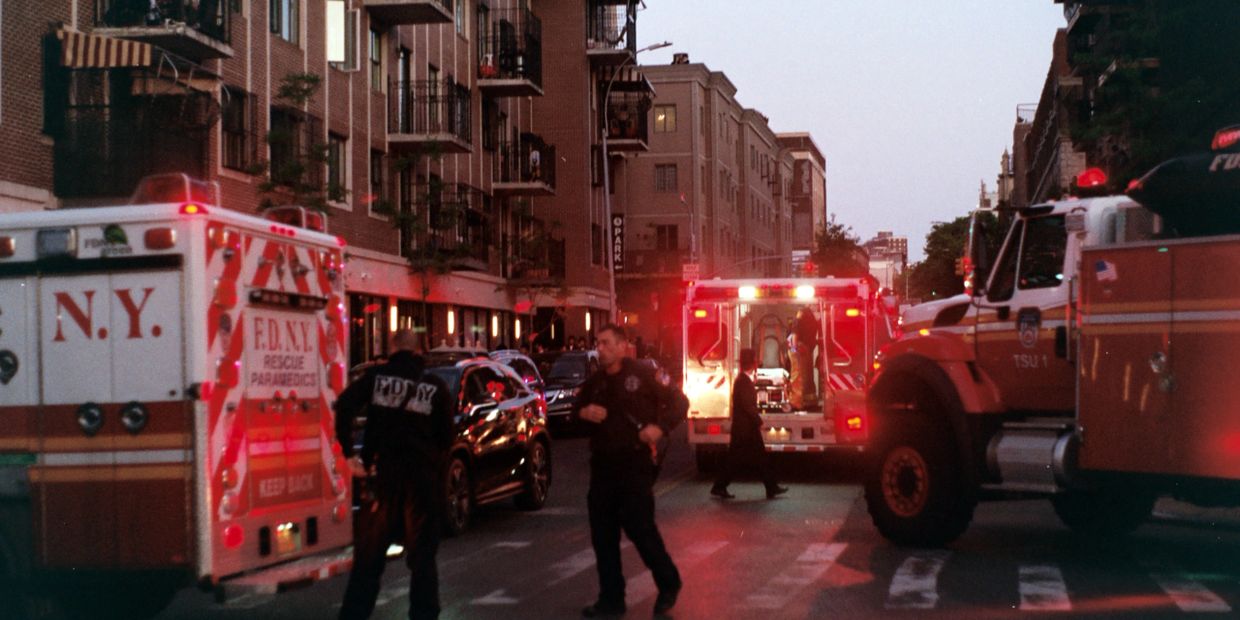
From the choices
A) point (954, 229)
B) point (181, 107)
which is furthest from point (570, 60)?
point (954, 229)

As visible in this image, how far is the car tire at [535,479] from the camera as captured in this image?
16812 millimetres

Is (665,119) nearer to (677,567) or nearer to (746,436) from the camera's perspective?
(746,436)

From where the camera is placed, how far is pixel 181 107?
80.1 ft

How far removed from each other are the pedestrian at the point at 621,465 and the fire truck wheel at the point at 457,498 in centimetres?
Answer: 416

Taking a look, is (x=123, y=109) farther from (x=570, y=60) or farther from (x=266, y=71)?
(x=570, y=60)

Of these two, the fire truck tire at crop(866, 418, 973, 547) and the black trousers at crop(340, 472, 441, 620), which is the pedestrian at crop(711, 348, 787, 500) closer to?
the fire truck tire at crop(866, 418, 973, 547)

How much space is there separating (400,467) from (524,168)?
39.7m

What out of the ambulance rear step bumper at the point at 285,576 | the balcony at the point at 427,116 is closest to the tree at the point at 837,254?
the balcony at the point at 427,116

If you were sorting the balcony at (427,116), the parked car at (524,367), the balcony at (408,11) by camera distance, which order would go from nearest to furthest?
1. the parked car at (524,367)
2. the balcony at (408,11)
3. the balcony at (427,116)

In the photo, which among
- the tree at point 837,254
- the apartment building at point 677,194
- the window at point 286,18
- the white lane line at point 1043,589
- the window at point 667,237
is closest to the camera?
the white lane line at point 1043,589

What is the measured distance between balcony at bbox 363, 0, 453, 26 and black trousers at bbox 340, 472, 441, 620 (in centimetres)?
2677

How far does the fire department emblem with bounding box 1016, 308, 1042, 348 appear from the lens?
13062mm

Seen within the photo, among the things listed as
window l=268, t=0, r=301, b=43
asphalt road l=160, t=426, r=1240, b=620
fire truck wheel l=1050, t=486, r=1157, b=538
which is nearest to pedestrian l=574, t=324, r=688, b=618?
asphalt road l=160, t=426, r=1240, b=620

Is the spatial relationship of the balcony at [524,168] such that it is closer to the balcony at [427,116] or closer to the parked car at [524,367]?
the balcony at [427,116]
